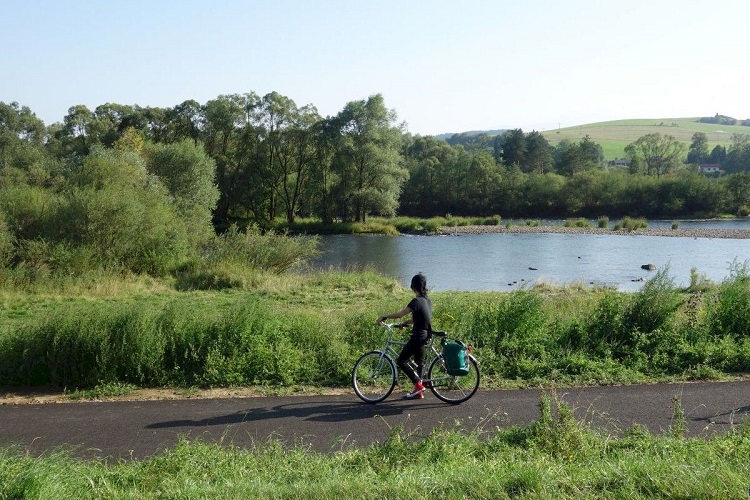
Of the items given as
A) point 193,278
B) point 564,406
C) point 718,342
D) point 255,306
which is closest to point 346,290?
point 193,278

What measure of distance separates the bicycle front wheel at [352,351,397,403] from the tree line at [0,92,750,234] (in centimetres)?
2329

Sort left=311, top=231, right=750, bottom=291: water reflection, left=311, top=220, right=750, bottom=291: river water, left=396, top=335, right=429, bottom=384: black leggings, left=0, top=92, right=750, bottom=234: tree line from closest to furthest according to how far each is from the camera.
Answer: left=396, top=335, right=429, bottom=384: black leggings
left=311, top=220, right=750, bottom=291: river water
left=311, top=231, right=750, bottom=291: water reflection
left=0, top=92, right=750, bottom=234: tree line

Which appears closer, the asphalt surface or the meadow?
the meadow

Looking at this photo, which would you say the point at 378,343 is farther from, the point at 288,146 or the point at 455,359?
the point at 288,146

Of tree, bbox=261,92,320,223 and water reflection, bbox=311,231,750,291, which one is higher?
tree, bbox=261,92,320,223

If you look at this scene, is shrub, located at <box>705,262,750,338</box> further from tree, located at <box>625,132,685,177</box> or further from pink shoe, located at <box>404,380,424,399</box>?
tree, located at <box>625,132,685,177</box>

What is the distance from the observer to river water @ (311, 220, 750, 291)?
34022mm

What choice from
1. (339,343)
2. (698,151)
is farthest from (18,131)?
(698,151)

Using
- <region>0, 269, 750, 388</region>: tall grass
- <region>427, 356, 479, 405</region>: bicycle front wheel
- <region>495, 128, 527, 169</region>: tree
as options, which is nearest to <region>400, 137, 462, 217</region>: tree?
<region>495, 128, 527, 169</region>: tree

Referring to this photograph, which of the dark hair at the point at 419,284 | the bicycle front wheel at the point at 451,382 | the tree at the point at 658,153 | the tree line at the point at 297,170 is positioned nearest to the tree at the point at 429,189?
the tree line at the point at 297,170

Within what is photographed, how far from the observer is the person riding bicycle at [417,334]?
29.2 ft

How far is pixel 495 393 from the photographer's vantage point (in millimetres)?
9172

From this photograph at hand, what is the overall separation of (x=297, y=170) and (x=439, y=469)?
68.3m

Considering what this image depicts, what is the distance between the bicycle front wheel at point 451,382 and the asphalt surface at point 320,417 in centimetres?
14
